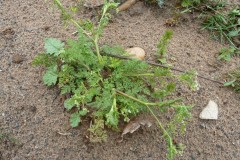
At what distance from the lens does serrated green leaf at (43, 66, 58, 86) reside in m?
2.38

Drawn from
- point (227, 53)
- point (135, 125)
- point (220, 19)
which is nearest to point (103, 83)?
point (135, 125)

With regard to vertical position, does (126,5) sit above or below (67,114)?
above

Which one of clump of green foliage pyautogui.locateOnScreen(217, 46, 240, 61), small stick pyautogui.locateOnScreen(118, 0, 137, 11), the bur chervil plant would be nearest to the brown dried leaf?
the bur chervil plant

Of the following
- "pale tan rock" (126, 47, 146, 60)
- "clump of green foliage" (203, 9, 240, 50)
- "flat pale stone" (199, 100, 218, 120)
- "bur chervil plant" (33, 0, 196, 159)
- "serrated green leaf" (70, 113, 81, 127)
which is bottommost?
"flat pale stone" (199, 100, 218, 120)

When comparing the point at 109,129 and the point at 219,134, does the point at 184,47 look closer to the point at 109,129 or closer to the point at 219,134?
the point at 219,134

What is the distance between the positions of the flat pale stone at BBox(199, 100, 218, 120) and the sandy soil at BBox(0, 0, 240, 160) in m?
0.04

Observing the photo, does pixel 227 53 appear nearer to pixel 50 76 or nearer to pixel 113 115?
pixel 113 115

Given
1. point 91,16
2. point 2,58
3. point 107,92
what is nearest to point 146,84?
point 107,92

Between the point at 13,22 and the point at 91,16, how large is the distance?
2.31ft

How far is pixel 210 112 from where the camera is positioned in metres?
2.44

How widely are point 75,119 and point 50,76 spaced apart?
395 mm

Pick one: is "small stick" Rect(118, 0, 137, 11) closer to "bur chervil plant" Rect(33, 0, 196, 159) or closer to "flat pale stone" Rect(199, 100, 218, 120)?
"bur chervil plant" Rect(33, 0, 196, 159)

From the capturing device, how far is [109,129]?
2.28m

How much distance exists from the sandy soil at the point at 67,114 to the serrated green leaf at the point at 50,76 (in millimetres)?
95
